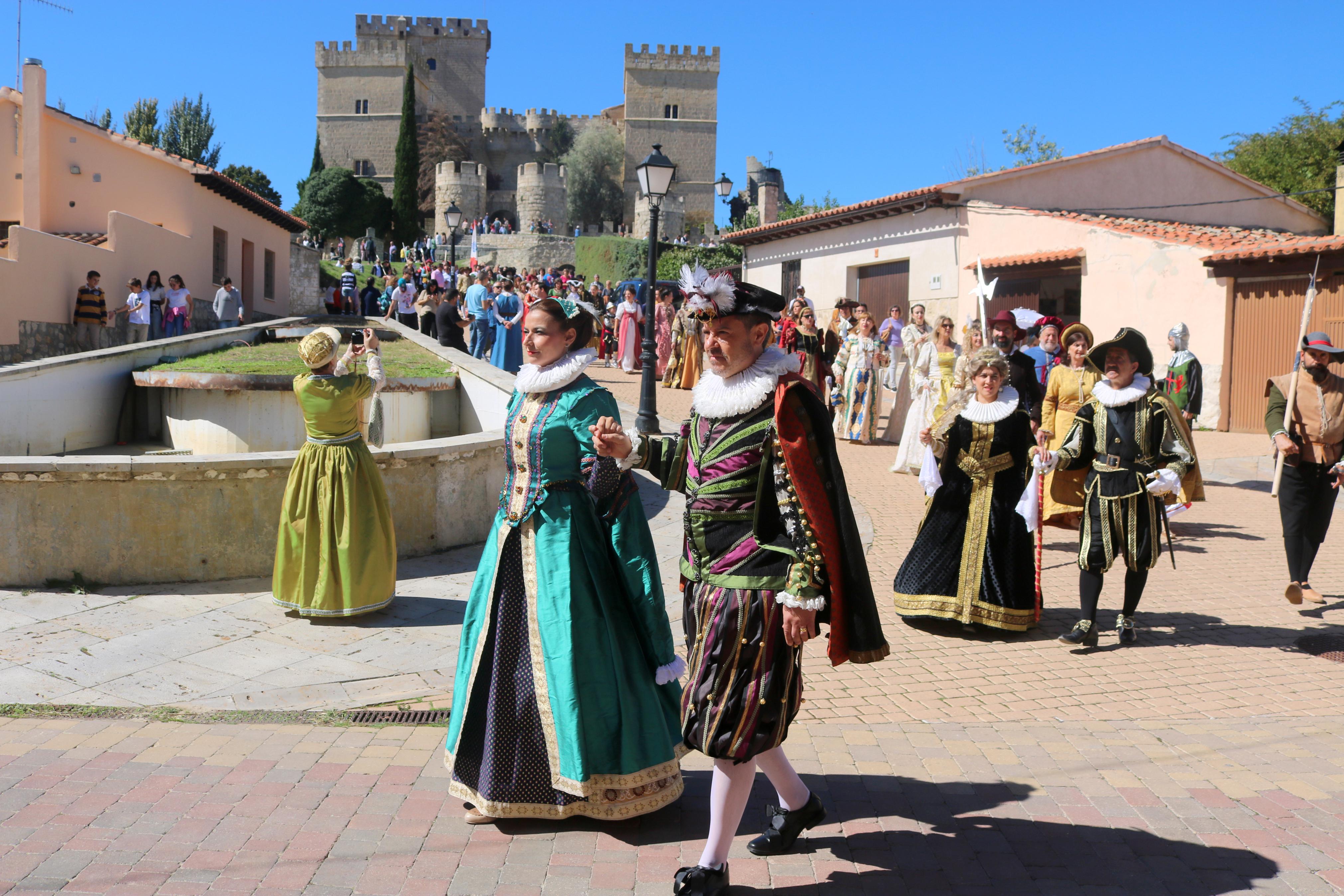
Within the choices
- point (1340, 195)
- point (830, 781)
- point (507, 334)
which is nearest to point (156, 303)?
point (507, 334)

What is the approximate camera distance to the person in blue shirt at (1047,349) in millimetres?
10305

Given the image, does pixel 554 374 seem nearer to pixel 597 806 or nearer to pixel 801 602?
pixel 801 602

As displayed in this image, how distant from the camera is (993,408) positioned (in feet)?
20.9

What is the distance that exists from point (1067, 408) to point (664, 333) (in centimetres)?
1395

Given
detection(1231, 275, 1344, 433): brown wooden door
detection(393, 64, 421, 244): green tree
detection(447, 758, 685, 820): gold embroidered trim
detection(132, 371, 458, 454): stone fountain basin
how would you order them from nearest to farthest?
1. detection(447, 758, 685, 820): gold embroidered trim
2. detection(132, 371, 458, 454): stone fountain basin
3. detection(1231, 275, 1344, 433): brown wooden door
4. detection(393, 64, 421, 244): green tree

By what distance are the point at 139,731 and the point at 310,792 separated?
113cm

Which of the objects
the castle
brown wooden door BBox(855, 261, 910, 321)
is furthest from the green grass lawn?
the castle

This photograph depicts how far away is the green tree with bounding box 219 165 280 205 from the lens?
218 ft

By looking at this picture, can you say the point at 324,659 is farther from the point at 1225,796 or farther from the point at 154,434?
the point at 154,434

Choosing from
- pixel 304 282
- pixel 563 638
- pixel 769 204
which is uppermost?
pixel 769 204

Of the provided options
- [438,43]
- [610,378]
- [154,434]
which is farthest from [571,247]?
[154,434]

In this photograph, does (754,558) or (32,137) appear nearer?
(754,558)

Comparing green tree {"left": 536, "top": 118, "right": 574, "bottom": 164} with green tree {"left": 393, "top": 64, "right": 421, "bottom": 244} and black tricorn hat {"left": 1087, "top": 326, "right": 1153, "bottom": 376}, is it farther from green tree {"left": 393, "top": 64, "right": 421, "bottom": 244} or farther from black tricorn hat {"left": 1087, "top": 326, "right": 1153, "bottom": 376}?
black tricorn hat {"left": 1087, "top": 326, "right": 1153, "bottom": 376}

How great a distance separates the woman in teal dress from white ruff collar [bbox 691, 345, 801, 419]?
48 cm
